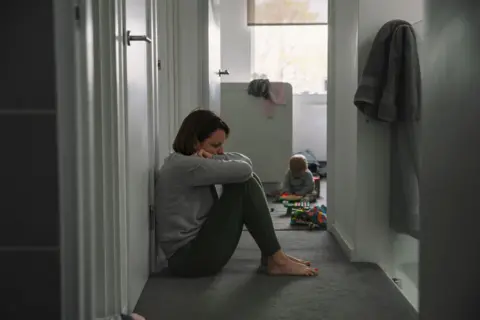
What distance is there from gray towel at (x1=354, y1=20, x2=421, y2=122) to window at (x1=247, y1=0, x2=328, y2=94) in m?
3.51

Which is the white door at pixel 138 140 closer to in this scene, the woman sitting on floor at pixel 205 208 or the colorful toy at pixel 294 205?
the woman sitting on floor at pixel 205 208

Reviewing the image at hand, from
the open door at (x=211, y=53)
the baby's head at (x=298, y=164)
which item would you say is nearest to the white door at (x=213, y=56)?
the open door at (x=211, y=53)

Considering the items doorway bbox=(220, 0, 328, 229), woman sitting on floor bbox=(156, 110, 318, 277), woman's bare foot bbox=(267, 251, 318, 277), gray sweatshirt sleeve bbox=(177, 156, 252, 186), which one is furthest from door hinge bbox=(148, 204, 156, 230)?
doorway bbox=(220, 0, 328, 229)

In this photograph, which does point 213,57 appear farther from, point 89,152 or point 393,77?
point 89,152

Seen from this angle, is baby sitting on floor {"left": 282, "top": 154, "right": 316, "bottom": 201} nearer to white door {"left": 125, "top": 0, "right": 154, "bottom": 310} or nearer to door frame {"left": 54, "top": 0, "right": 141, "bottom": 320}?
white door {"left": 125, "top": 0, "right": 154, "bottom": 310}

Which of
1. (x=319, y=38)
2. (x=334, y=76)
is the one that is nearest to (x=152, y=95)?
(x=334, y=76)

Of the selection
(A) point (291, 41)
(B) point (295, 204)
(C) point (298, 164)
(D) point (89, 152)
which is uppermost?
(A) point (291, 41)

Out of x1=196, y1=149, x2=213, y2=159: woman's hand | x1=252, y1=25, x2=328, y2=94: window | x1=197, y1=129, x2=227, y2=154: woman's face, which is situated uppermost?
x1=252, y1=25, x2=328, y2=94: window

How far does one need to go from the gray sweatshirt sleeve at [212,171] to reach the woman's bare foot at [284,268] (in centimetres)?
36

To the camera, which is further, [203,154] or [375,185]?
[375,185]

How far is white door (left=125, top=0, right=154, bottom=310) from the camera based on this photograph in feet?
5.98

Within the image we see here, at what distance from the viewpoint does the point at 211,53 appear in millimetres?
3059

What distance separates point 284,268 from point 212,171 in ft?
1.62

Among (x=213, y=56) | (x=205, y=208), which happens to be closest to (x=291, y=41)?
(x=213, y=56)
